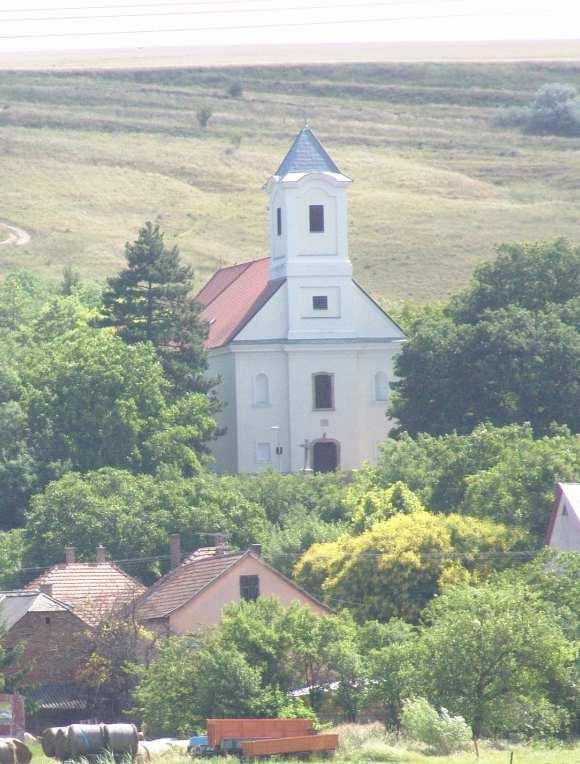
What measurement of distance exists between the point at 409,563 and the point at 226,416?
29077mm

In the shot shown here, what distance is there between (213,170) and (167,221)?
1495cm

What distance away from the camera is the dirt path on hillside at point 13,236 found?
13712 centimetres

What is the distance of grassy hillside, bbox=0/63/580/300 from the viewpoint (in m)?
132

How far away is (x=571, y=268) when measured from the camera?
80188 mm

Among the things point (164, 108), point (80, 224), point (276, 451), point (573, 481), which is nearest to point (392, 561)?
point (573, 481)

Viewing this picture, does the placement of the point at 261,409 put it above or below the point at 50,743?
above

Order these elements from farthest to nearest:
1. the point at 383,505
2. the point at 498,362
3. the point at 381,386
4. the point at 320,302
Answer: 1. the point at 320,302
2. the point at 381,386
3. the point at 498,362
4. the point at 383,505

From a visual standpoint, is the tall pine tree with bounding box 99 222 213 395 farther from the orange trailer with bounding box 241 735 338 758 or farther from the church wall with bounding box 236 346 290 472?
the orange trailer with bounding box 241 735 338 758

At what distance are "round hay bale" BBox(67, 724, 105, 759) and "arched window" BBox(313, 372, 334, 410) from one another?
43.0 meters

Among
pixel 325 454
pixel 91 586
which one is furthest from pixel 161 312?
pixel 91 586

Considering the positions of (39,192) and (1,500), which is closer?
(1,500)

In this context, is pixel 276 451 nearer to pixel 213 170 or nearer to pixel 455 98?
→ pixel 213 170

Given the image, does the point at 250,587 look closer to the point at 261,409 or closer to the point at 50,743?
the point at 50,743

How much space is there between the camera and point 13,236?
13925 cm
